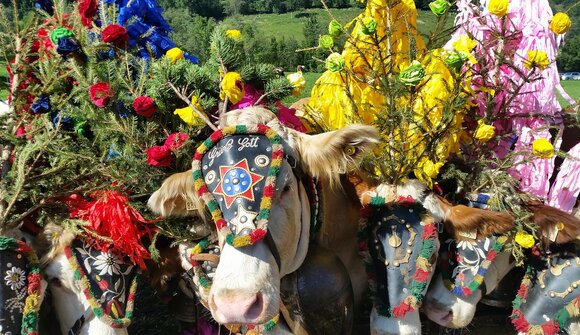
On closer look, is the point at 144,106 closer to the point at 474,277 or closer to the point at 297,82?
the point at 297,82

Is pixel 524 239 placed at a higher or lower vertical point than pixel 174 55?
lower

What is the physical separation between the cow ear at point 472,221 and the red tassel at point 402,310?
54cm

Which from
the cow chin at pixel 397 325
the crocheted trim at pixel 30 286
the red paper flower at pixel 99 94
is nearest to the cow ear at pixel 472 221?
the cow chin at pixel 397 325

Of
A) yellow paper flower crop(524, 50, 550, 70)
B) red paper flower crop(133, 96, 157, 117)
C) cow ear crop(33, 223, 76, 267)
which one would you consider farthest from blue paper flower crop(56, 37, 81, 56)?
yellow paper flower crop(524, 50, 550, 70)

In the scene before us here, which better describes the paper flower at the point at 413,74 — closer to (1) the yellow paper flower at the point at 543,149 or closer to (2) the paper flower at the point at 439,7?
(2) the paper flower at the point at 439,7

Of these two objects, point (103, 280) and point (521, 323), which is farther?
point (521, 323)

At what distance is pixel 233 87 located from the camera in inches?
118

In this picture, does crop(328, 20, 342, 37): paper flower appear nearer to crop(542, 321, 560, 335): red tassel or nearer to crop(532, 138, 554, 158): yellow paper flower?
crop(532, 138, 554, 158): yellow paper flower

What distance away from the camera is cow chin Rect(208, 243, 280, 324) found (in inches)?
91.5

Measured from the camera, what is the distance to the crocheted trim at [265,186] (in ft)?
7.99

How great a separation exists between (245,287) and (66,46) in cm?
167

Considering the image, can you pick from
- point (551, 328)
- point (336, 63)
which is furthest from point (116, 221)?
point (551, 328)

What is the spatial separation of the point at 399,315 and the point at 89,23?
233cm

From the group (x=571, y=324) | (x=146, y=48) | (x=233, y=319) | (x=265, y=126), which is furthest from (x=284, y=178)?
(x=571, y=324)
